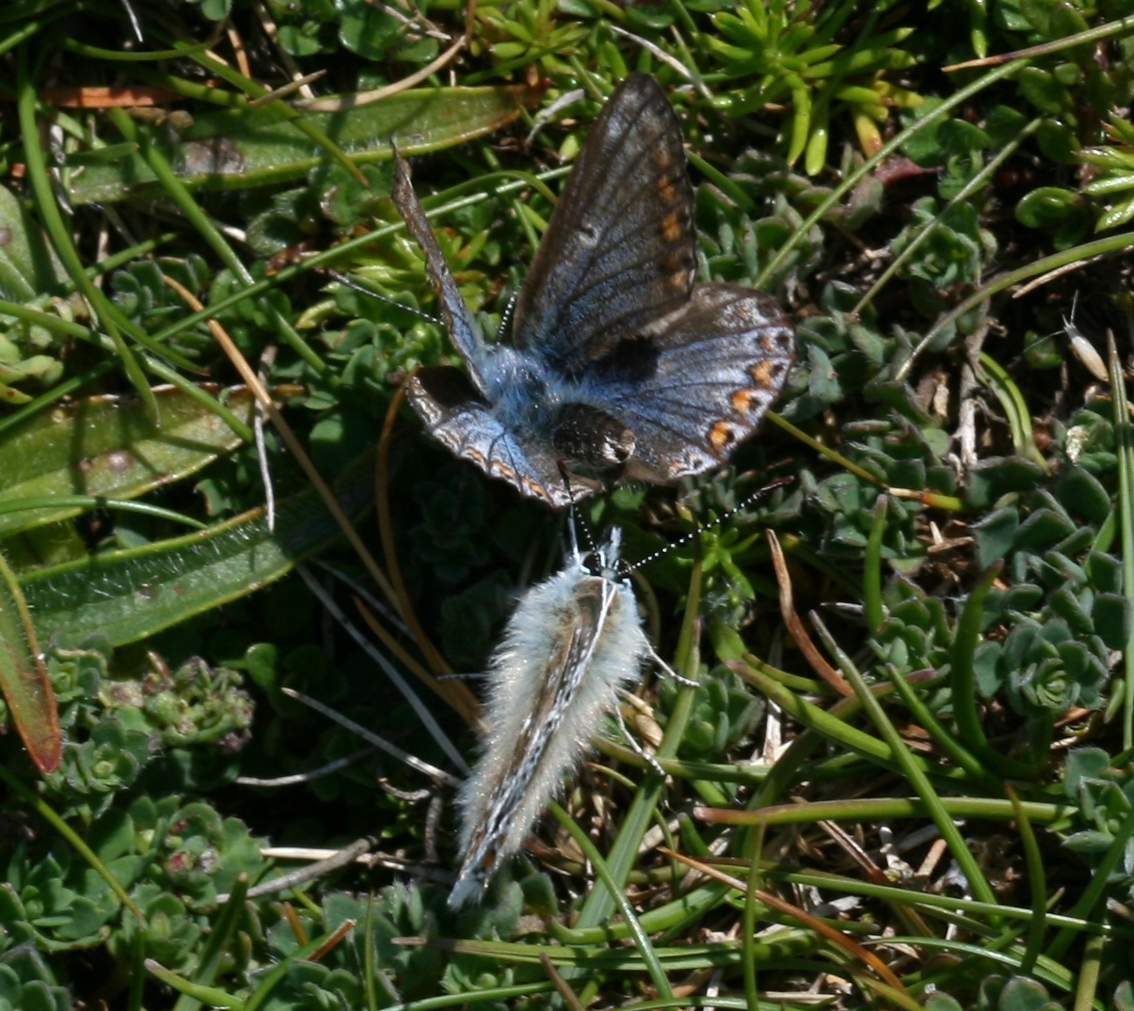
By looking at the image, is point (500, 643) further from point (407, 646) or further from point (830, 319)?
point (830, 319)

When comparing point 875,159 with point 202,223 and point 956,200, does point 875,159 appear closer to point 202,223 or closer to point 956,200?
point 956,200

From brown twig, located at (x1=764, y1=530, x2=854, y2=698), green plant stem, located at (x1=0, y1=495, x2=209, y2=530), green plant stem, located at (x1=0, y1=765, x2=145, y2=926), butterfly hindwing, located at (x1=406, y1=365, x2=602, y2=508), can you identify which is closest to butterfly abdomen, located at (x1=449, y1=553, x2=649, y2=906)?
butterfly hindwing, located at (x1=406, y1=365, x2=602, y2=508)

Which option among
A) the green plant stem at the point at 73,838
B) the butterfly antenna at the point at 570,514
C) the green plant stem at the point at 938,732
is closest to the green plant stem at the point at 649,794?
the butterfly antenna at the point at 570,514

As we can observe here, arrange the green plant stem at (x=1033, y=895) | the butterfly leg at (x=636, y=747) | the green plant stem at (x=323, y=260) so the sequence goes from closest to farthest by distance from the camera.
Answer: the green plant stem at (x=1033, y=895) < the butterfly leg at (x=636, y=747) < the green plant stem at (x=323, y=260)

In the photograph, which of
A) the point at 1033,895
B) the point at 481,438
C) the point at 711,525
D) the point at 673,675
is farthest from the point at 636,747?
the point at 1033,895

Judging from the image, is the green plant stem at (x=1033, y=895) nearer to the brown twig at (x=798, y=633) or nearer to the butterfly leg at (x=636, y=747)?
the brown twig at (x=798, y=633)
